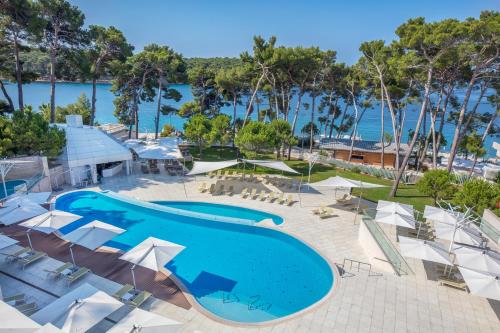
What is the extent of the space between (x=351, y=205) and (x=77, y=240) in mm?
14562

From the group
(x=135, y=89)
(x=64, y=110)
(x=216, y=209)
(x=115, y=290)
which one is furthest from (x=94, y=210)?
(x=64, y=110)

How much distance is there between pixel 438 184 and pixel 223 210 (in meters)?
12.5

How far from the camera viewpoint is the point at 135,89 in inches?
1270

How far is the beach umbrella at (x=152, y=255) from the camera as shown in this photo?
9.80 m

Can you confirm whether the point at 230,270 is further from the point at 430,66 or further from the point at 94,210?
the point at 430,66

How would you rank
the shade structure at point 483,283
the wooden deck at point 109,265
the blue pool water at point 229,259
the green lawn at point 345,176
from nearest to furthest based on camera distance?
the shade structure at point 483,283 < the wooden deck at point 109,265 < the blue pool water at point 229,259 < the green lawn at point 345,176

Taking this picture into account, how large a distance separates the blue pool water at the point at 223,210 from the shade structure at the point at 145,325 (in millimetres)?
9968

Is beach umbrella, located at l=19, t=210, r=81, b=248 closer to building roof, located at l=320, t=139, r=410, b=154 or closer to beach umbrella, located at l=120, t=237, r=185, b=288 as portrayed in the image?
beach umbrella, located at l=120, t=237, r=185, b=288

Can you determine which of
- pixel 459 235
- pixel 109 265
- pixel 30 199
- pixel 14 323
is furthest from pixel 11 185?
pixel 459 235

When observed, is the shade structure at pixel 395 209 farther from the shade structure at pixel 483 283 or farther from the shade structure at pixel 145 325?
the shade structure at pixel 145 325

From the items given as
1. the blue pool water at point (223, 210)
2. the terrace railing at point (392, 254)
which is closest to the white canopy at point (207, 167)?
the blue pool water at point (223, 210)

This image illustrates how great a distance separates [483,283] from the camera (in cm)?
896

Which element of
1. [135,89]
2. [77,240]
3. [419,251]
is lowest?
[77,240]

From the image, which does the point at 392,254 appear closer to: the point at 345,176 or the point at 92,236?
the point at 92,236
